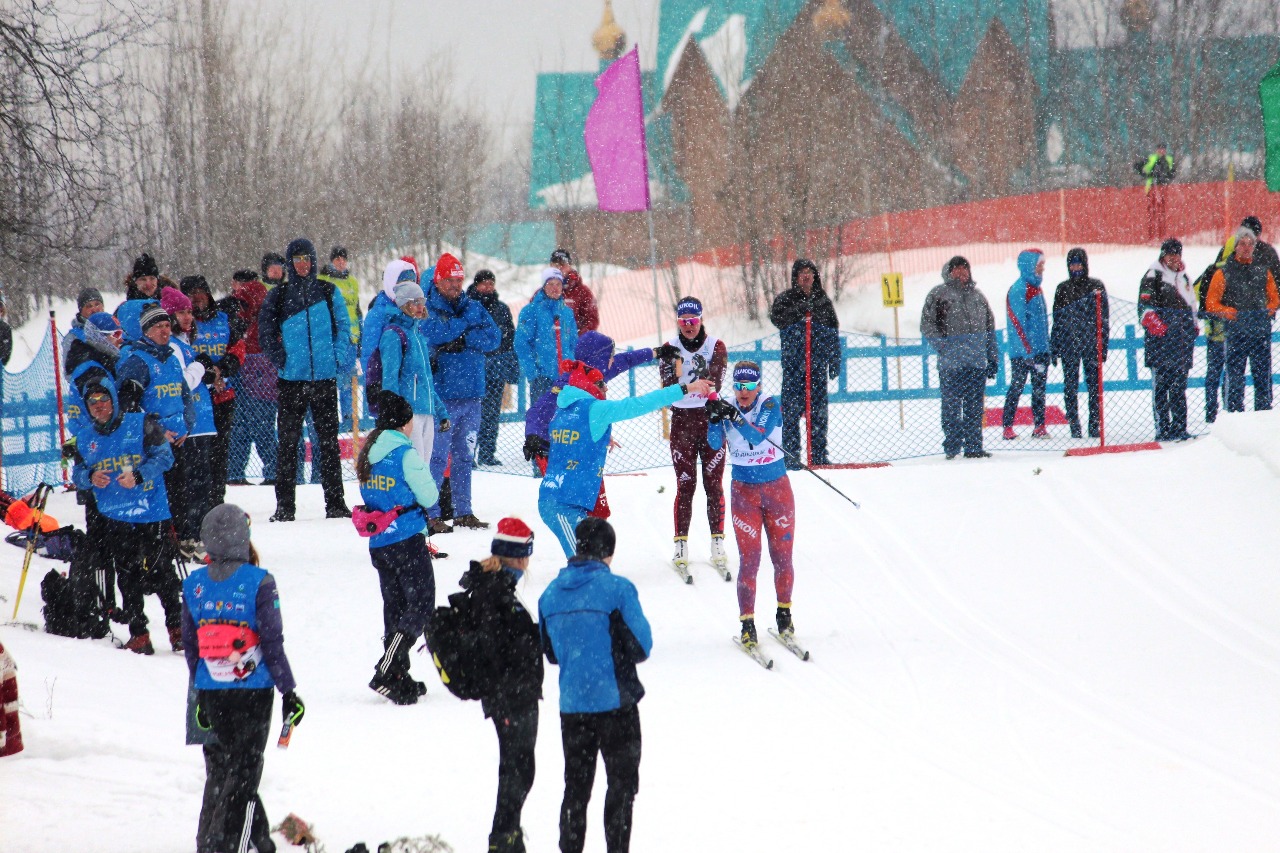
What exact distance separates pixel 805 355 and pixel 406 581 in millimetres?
6728

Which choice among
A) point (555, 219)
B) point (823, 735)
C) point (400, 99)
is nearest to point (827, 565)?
point (823, 735)

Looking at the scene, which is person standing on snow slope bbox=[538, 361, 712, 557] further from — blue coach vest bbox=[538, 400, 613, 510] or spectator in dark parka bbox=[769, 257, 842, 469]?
spectator in dark parka bbox=[769, 257, 842, 469]

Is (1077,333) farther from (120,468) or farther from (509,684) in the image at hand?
(509,684)

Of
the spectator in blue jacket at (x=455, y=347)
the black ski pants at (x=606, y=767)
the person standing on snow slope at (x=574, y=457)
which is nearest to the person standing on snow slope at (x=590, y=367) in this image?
the person standing on snow slope at (x=574, y=457)

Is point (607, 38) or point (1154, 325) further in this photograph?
point (607, 38)

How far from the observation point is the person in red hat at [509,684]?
455 centimetres

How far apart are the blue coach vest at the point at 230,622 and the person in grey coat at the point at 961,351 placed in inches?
373

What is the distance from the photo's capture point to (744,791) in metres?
5.62

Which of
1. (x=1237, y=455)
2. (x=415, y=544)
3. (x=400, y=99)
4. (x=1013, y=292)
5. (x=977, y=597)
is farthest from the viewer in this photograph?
(x=400, y=99)

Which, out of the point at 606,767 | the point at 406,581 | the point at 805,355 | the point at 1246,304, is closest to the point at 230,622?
the point at 606,767

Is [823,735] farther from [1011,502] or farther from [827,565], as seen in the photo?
[1011,502]

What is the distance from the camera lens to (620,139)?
14.7 m

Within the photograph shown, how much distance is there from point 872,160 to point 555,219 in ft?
36.6

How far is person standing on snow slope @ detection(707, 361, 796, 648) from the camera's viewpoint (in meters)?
7.76
